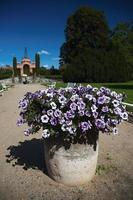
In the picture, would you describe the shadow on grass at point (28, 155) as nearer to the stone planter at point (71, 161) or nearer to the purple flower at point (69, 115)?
the stone planter at point (71, 161)

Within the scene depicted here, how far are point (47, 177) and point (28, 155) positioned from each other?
1.22 meters

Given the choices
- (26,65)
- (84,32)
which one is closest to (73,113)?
(84,32)

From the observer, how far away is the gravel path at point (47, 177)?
4.17m

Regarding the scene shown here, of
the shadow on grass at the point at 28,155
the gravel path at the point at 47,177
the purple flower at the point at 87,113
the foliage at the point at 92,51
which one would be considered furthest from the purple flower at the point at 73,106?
the foliage at the point at 92,51

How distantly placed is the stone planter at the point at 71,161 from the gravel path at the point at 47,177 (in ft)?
0.39

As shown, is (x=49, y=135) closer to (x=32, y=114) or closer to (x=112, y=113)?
(x=32, y=114)

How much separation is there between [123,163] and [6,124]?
16.3ft

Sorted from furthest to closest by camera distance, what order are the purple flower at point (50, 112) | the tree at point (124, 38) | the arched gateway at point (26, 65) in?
the arched gateway at point (26, 65) < the tree at point (124, 38) < the purple flower at point (50, 112)

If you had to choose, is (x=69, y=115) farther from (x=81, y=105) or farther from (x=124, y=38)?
(x=124, y=38)

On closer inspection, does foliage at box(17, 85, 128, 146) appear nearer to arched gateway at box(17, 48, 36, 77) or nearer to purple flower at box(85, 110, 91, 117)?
purple flower at box(85, 110, 91, 117)

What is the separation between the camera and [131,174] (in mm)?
4863

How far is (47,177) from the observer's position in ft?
15.5

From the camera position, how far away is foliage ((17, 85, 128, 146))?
4.05 metres

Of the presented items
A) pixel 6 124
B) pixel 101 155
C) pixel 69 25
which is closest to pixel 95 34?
pixel 69 25
